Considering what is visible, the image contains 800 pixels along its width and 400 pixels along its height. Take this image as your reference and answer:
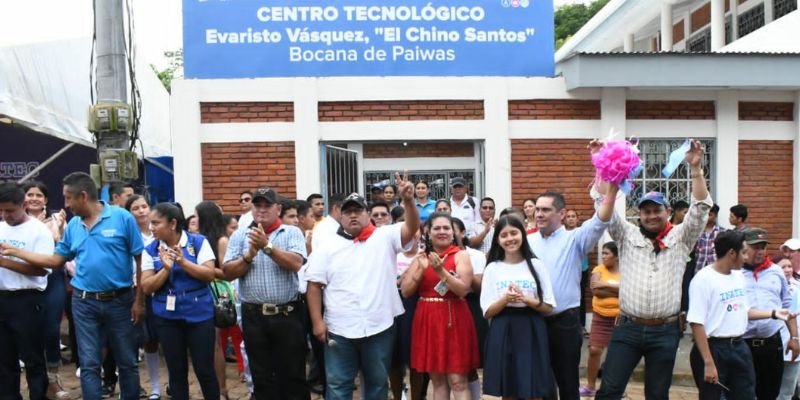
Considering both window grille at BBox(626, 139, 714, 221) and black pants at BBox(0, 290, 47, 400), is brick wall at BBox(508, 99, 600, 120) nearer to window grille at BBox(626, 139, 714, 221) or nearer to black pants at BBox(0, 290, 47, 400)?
window grille at BBox(626, 139, 714, 221)

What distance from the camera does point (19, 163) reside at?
12.0 metres

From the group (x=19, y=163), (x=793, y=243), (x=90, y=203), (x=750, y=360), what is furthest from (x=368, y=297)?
(x=19, y=163)

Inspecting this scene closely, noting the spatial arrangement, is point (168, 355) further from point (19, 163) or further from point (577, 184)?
point (19, 163)

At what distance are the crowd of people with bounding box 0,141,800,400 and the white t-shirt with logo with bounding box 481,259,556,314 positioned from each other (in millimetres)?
10

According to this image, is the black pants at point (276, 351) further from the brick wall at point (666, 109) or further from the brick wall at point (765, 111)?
the brick wall at point (765, 111)

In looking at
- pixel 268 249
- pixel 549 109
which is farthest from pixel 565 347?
pixel 549 109

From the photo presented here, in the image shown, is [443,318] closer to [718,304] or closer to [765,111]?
[718,304]

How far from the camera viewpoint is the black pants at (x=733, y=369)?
493cm

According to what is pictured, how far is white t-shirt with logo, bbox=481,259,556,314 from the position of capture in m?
4.82

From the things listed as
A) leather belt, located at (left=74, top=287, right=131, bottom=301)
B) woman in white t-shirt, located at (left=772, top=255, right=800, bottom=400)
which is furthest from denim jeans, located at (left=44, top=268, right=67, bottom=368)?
woman in white t-shirt, located at (left=772, top=255, right=800, bottom=400)

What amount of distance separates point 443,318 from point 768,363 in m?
2.42

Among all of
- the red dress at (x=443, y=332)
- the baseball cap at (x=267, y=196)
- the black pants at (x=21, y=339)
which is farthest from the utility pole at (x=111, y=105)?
the red dress at (x=443, y=332)

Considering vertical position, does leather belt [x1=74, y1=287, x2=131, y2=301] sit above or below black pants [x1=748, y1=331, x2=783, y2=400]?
above

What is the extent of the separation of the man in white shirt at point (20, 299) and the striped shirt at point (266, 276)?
1615mm
